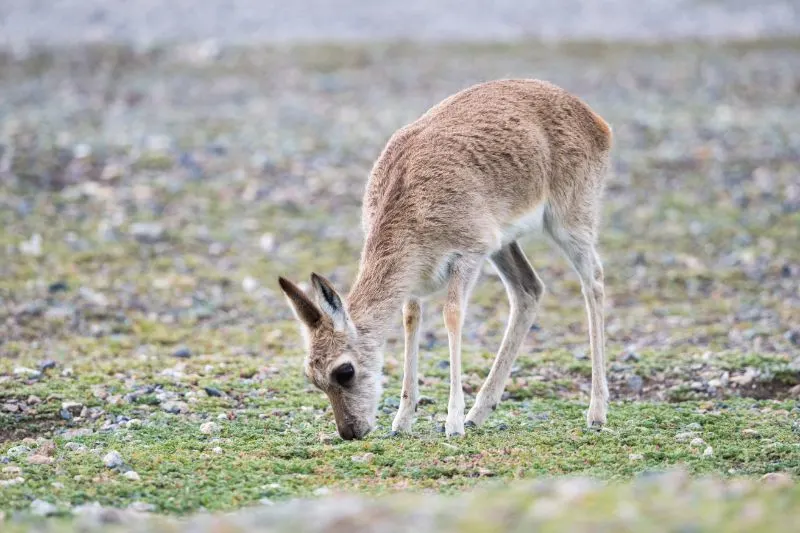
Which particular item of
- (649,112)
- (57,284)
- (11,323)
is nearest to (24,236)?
(57,284)

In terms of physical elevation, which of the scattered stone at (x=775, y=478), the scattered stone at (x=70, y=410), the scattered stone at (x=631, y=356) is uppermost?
the scattered stone at (x=70, y=410)

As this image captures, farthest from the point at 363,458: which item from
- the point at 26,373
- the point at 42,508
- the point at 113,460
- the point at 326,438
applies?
the point at 26,373

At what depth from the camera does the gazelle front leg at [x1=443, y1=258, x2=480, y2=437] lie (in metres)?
8.70

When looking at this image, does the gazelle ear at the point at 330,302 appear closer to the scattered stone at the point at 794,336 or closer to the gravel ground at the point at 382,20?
the scattered stone at the point at 794,336

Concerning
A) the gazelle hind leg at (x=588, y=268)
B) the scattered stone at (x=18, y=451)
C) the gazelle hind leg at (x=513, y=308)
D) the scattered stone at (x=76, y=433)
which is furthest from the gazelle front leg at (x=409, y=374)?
the scattered stone at (x=18, y=451)

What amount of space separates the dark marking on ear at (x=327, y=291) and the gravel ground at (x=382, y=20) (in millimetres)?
25219

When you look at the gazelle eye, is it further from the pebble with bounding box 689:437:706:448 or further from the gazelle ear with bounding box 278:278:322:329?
the pebble with bounding box 689:437:706:448

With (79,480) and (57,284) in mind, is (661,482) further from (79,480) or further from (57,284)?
(57,284)

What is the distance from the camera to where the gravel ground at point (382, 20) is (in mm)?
33656

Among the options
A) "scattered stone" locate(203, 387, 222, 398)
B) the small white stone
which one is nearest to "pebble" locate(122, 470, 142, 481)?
"scattered stone" locate(203, 387, 222, 398)

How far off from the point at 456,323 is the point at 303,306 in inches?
51.5

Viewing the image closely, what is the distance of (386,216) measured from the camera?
8930 mm

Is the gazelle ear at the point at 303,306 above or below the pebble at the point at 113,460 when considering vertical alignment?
above

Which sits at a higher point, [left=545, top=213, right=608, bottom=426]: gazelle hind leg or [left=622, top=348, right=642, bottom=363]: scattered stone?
[left=545, top=213, right=608, bottom=426]: gazelle hind leg
